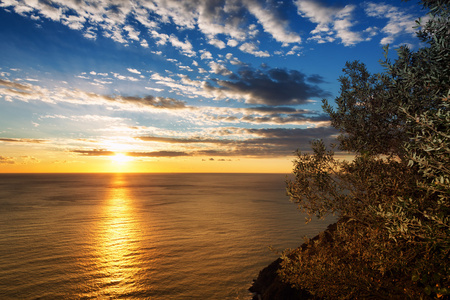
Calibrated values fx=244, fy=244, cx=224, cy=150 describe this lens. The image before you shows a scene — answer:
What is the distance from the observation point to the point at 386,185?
9812 mm

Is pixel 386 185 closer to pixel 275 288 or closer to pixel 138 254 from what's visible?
pixel 275 288

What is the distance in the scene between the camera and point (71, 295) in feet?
75.8

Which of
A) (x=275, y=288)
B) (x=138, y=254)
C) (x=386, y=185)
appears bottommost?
(x=138, y=254)

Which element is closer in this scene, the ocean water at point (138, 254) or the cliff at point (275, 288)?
the cliff at point (275, 288)

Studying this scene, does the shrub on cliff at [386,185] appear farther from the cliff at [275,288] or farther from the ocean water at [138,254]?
the ocean water at [138,254]

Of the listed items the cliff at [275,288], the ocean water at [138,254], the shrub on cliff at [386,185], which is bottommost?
the ocean water at [138,254]

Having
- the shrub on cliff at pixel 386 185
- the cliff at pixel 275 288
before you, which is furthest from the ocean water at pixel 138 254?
the shrub on cliff at pixel 386 185

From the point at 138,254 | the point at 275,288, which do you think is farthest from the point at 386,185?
the point at 138,254

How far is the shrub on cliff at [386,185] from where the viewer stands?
779 cm

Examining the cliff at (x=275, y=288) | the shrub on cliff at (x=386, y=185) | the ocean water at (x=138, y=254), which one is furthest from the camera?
the ocean water at (x=138, y=254)

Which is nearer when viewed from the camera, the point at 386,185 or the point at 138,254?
the point at 386,185

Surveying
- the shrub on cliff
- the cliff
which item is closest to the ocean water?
the cliff

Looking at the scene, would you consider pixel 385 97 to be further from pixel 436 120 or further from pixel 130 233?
pixel 130 233

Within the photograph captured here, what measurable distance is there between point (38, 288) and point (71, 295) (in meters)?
4.10
